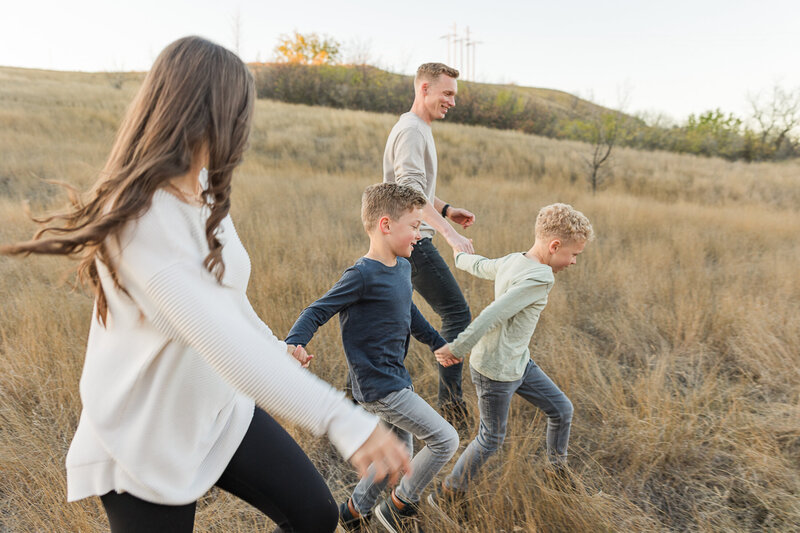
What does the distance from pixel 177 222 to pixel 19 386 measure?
10.4 feet

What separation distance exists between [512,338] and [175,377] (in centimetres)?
165

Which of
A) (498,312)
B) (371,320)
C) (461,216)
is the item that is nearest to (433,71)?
(461,216)

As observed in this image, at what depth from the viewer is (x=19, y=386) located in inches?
131

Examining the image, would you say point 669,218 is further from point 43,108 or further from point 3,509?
point 43,108

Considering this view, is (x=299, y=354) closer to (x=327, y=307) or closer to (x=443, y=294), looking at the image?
(x=327, y=307)

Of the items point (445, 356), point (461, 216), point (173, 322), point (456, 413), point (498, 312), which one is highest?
point (461, 216)

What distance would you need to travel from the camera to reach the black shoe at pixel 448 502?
2355 mm

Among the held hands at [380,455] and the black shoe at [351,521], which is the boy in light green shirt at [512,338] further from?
the held hands at [380,455]

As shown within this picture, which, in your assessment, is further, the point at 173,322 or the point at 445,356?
the point at 445,356

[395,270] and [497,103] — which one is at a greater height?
[497,103]

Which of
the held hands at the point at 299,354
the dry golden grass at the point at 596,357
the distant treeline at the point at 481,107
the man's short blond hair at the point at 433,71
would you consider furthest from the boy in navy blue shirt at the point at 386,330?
the distant treeline at the point at 481,107

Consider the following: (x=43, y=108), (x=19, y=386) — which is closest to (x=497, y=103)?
(x=43, y=108)

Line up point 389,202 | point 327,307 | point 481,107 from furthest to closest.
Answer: point 481,107
point 389,202
point 327,307

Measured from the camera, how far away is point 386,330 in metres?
2.17
